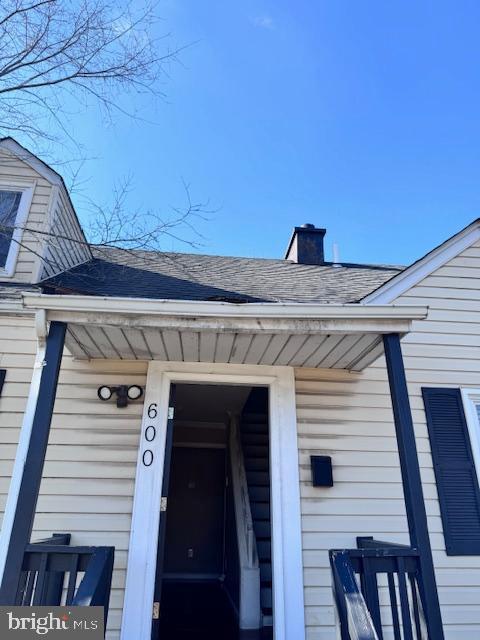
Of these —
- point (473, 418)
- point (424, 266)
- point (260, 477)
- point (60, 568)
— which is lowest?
point (60, 568)

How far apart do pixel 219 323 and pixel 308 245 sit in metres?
3.93

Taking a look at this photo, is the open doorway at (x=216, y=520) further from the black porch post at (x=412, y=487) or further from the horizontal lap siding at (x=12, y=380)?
the black porch post at (x=412, y=487)

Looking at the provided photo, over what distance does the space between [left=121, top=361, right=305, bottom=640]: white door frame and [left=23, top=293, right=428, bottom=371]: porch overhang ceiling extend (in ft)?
1.30

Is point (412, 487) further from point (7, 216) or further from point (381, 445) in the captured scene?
point (7, 216)

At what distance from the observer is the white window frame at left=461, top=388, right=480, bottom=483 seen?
334cm

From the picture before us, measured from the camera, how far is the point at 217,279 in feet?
14.8

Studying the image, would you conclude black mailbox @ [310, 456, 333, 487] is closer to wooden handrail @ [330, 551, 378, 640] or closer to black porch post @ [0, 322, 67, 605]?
wooden handrail @ [330, 551, 378, 640]

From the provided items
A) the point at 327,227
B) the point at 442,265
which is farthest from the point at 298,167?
the point at 442,265

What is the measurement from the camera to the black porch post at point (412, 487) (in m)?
2.11

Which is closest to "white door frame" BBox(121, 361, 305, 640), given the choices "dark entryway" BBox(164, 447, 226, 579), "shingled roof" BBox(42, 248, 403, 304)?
"shingled roof" BBox(42, 248, 403, 304)

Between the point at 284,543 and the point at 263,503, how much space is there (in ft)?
6.80

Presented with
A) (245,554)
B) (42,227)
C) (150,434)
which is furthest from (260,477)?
(42,227)

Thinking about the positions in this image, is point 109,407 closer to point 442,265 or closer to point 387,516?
point 387,516

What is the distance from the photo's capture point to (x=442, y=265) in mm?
3957
